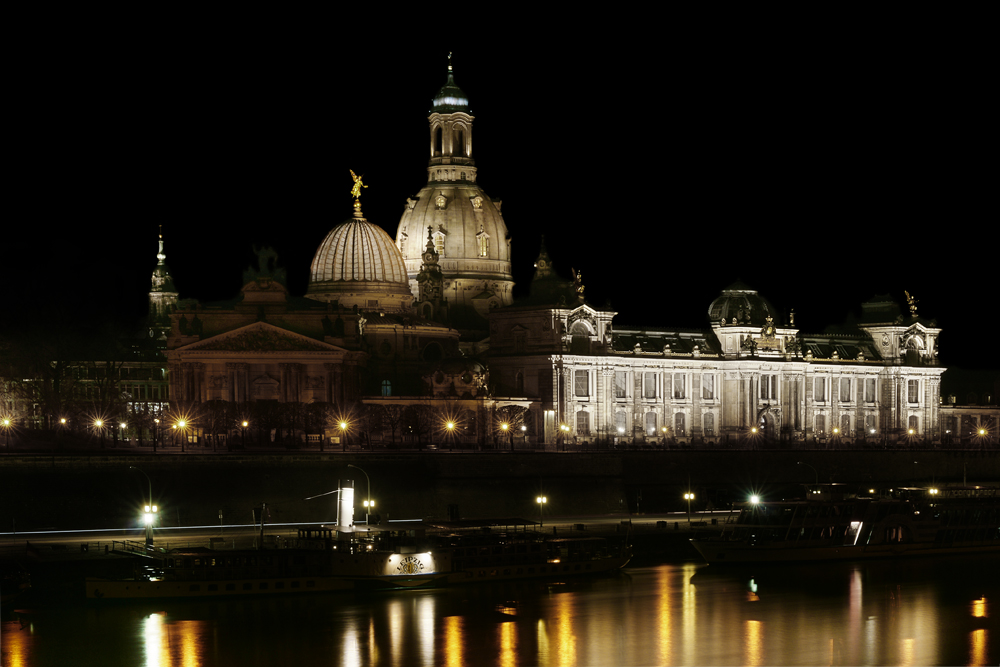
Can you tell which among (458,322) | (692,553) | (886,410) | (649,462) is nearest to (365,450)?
(649,462)

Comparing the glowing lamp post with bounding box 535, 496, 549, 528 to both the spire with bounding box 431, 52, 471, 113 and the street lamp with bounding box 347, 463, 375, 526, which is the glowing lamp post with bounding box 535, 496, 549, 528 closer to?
the street lamp with bounding box 347, 463, 375, 526

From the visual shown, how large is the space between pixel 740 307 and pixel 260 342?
51001 millimetres

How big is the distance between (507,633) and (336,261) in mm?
93543

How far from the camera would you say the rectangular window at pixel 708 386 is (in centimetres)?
16950

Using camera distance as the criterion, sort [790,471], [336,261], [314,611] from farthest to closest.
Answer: [336,261] → [790,471] → [314,611]

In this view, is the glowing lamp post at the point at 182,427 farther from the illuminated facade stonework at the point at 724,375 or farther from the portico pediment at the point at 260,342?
the illuminated facade stonework at the point at 724,375

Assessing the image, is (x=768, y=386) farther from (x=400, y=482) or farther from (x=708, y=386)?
(x=400, y=482)

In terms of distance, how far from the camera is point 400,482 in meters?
120

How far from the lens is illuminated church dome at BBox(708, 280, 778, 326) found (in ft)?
565

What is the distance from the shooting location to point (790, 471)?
14612cm

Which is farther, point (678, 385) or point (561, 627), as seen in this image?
point (678, 385)

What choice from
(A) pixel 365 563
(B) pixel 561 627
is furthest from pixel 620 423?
(B) pixel 561 627

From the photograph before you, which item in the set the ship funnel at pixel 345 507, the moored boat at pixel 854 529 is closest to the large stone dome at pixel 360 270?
the moored boat at pixel 854 529

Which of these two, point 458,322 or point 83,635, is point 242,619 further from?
point 458,322
